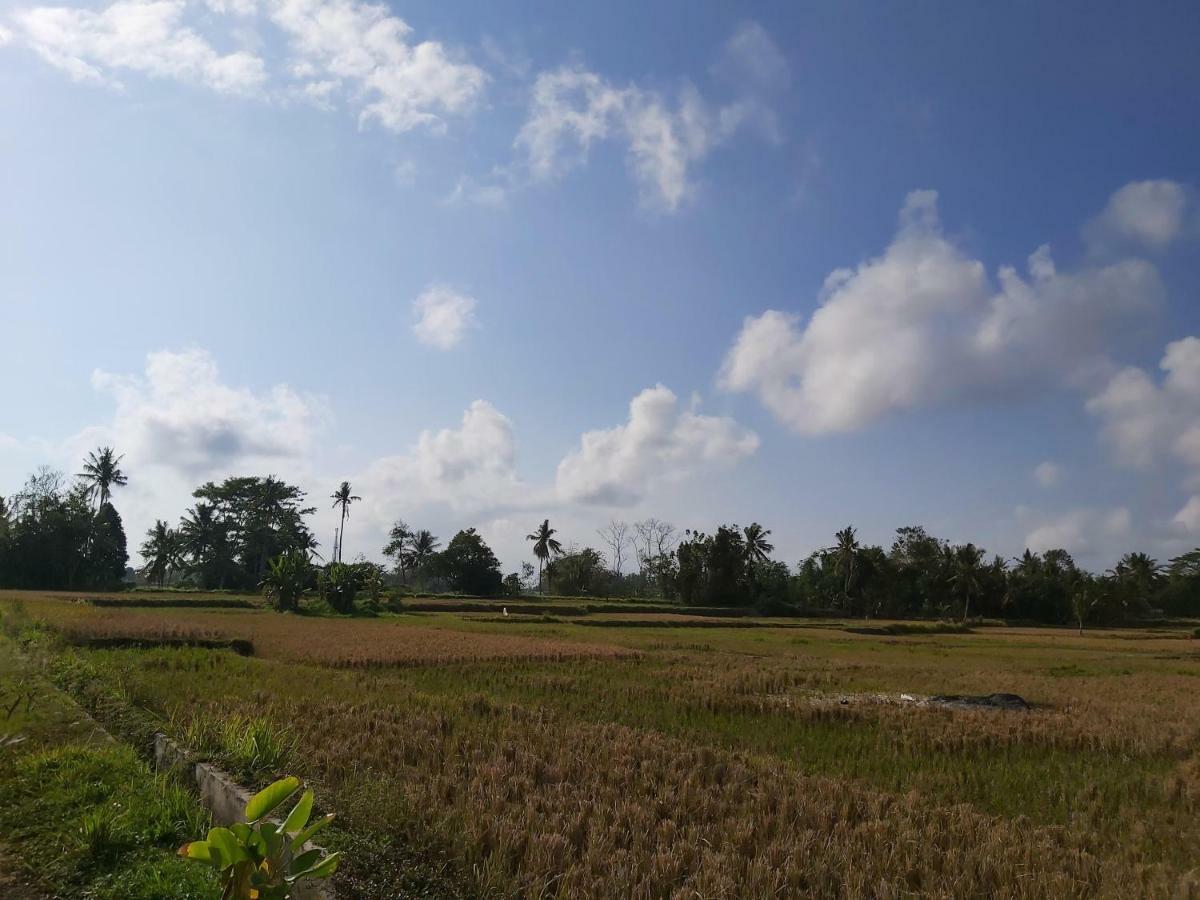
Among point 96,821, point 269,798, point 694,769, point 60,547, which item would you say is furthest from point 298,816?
point 60,547

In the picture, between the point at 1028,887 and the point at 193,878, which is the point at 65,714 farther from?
the point at 1028,887

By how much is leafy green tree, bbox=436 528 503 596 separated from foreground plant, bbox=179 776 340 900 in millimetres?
66745

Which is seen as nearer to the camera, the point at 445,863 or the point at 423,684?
the point at 445,863

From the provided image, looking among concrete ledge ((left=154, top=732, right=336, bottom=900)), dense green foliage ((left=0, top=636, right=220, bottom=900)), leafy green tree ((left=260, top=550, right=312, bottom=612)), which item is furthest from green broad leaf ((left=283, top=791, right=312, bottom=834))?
leafy green tree ((left=260, top=550, right=312, bottom=612))

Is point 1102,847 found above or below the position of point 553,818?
below

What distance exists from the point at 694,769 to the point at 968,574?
6784 centimetres

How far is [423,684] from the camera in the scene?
14438 mm

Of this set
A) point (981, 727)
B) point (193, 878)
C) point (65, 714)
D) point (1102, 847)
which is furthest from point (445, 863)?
point (981, 727)

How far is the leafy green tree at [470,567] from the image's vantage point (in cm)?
6788

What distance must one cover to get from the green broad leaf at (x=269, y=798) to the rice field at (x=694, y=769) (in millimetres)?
2037

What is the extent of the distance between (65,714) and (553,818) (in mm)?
6792

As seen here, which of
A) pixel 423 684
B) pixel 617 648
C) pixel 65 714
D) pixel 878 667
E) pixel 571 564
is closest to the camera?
pixel 65 714

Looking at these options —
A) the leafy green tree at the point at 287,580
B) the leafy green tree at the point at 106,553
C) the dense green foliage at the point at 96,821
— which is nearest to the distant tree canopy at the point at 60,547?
the leafy green tree at the point at 106,553

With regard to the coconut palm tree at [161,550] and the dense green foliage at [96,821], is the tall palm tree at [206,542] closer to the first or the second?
the coconut palm tree at [161,550]
